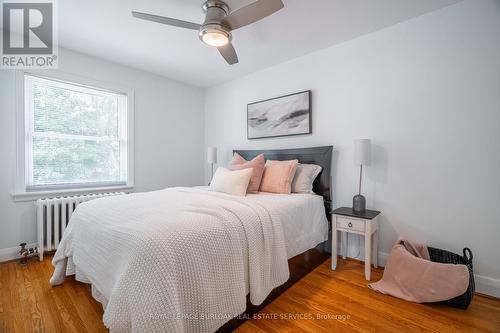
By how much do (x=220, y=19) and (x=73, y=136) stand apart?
2454 millimetres

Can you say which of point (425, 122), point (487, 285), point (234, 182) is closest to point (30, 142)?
point (234, 182)

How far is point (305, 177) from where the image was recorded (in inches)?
98.0

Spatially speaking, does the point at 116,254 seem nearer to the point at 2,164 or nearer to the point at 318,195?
the point at 318,195

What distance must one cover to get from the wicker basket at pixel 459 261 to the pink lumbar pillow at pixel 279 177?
4.60 ft

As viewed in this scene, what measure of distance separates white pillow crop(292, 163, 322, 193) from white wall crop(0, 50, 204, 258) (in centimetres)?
227

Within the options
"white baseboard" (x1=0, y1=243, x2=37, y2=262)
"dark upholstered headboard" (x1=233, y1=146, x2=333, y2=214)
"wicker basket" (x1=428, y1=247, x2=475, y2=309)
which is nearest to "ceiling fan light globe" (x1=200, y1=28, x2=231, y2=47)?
"dark upholstered headboard" (x1=233, y1=146, x2=333, y2=214)

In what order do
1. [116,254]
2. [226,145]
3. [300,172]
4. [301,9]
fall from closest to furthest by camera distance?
[116,254]
[301,9]
[300,172]
[226,145]

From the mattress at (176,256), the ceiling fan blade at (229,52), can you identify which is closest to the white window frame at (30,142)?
the mattress at (176,256)

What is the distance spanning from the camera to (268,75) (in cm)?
322

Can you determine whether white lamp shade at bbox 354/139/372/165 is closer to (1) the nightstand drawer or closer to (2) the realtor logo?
(1) the nightstand drawer

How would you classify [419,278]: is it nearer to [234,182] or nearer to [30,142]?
[234,182]

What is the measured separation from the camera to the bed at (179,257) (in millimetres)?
981

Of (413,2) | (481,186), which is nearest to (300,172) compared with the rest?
(481,186)

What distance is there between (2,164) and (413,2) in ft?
14.3
